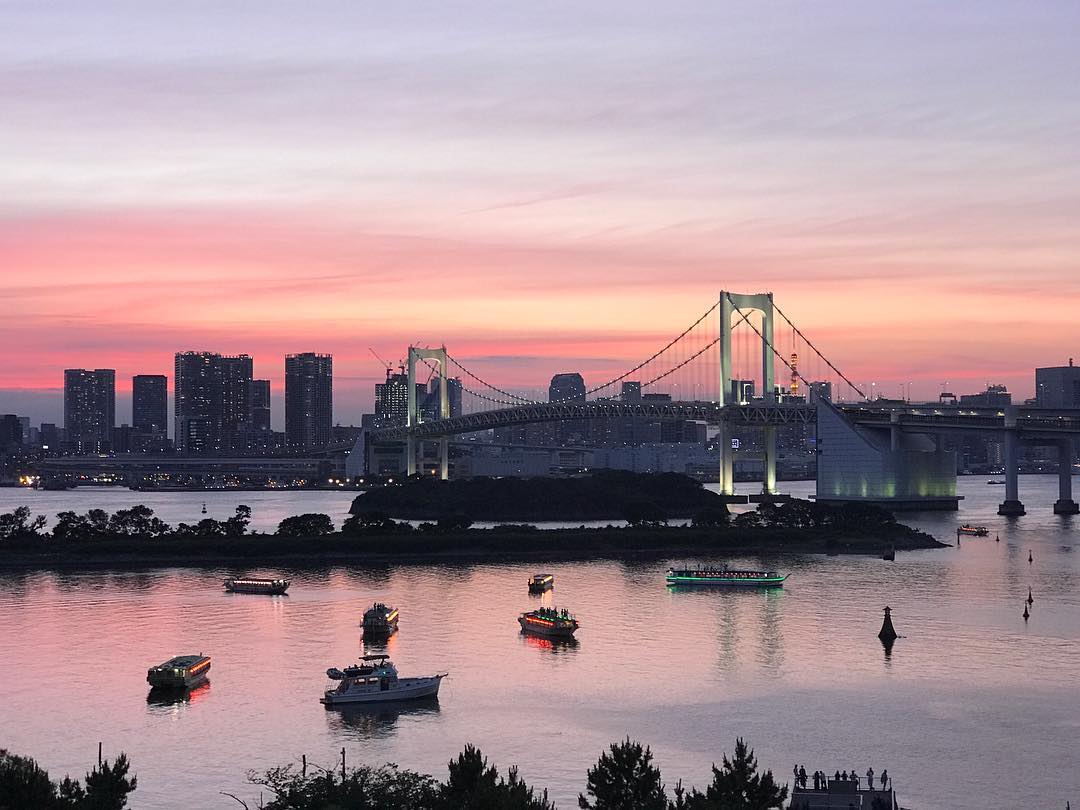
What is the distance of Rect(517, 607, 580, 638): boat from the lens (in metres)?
37.2

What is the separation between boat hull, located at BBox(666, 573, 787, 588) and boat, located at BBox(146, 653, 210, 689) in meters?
20.4

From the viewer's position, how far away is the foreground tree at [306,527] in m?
63.7

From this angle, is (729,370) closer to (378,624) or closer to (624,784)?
(378,624)

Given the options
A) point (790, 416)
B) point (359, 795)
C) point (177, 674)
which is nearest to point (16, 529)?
point (177, 674)

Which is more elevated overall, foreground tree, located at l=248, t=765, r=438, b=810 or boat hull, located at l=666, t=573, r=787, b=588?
boat hull, located at l=666, t=573, r=787, b=588

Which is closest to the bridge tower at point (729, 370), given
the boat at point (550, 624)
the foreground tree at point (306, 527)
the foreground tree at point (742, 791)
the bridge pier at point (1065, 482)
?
the bridge pier at point (1065, 482)

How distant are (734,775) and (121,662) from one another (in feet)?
63.6

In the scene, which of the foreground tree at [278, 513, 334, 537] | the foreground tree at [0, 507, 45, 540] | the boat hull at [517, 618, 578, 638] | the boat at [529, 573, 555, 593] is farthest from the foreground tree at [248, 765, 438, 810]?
the foreground tree at [278, 513, 334, 537]

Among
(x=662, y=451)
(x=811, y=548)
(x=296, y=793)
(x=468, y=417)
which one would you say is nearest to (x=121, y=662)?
(x=296, y=793)

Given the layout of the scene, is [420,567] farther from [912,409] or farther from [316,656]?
[912,409]

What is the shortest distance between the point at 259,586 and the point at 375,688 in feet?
61.8

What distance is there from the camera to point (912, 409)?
8931 cm

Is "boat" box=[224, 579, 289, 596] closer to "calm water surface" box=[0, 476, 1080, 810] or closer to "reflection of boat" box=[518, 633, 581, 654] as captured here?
"calm water surface" box=[0, 476, 1080, 810]

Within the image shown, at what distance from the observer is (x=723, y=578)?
49.0m
